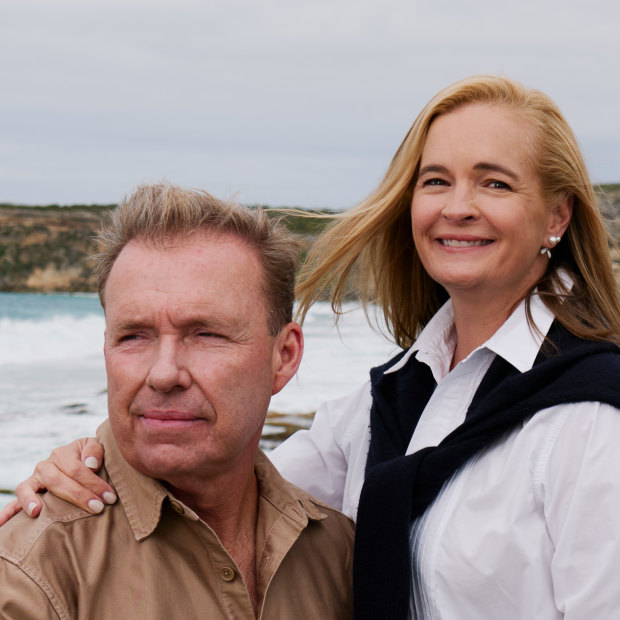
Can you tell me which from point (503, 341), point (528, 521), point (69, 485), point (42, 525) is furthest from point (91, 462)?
point (503, 341)

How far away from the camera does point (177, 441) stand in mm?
2016

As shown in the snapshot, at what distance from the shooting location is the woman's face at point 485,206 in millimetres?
2738

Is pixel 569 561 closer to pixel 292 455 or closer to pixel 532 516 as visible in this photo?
pixel 532 516

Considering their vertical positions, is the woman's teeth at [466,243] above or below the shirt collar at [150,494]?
above

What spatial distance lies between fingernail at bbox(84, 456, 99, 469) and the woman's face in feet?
4.28

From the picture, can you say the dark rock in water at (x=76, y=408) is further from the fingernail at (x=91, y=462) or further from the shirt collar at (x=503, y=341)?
the fingernail at (x=91, y=462)

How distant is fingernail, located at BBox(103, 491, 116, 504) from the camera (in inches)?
80.7

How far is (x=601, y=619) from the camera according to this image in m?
2.25

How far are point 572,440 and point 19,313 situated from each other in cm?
3658

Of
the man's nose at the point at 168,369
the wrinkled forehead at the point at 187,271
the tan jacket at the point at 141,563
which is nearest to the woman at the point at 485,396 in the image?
the tan jacket at the point at 141,563

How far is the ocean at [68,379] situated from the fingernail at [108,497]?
1.82 metres

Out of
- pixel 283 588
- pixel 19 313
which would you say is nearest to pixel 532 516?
pixel 283 588

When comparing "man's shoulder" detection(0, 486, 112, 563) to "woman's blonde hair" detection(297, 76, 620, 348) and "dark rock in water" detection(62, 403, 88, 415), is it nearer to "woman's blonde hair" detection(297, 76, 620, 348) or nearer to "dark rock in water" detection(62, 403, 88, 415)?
"woman's blonde hair" detection(297, 76, 620, 348)

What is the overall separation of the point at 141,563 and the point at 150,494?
16cm
